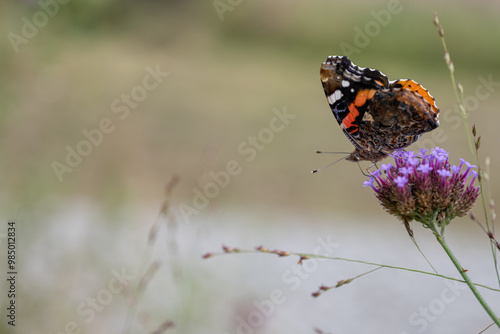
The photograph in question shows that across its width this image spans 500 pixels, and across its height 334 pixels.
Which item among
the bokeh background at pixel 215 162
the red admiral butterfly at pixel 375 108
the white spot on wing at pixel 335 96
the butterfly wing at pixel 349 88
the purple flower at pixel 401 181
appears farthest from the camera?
the bokeh background at pixel 215 162

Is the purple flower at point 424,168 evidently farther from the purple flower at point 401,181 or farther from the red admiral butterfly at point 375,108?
the red admiral butterfly at point 375,108

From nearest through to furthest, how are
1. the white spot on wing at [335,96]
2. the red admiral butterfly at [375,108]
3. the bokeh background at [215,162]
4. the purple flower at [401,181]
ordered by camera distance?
the purple flower at [401,181], the red admiral butterfly at [375,108], the white spot on wing at [335,96], the bokeh background at [215,162]

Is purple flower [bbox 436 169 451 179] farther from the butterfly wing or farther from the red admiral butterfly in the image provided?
the butterfly wing

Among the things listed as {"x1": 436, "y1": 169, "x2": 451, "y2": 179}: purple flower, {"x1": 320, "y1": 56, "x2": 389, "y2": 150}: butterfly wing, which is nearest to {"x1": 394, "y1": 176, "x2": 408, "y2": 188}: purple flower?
{"x1": 436, "y1": 169, "x2": 451, "y2": 179}: purple flower

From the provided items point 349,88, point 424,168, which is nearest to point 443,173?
point 424,168

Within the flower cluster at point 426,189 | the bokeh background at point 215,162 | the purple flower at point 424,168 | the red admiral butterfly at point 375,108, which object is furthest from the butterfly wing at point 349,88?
the bokeh background at point 215,162

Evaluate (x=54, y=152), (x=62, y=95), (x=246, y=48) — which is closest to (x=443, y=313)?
(x=54, y=152)

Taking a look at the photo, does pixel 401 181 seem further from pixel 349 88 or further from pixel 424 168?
pixel 349 88
